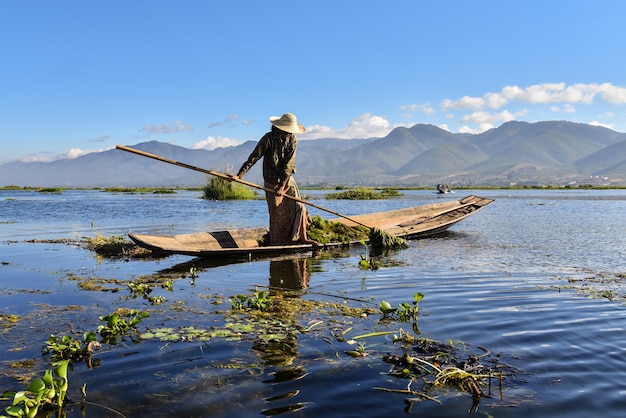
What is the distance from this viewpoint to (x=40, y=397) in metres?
3.02

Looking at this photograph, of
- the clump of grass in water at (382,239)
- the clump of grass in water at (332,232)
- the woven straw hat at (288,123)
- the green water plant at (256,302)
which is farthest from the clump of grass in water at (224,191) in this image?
the green water plant at (256,302)

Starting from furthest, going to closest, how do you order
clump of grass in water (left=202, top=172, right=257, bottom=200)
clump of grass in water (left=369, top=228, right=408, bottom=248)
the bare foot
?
1. clump of grass in water (left=202, top=172, right=257, bottom=200)
2. clump of grass in water (left=369, top=228, right=408, bottom=248)
3. the bare foot

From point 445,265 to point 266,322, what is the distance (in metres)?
5.22

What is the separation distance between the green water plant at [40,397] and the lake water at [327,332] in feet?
0.45

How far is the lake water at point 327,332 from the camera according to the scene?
340cm

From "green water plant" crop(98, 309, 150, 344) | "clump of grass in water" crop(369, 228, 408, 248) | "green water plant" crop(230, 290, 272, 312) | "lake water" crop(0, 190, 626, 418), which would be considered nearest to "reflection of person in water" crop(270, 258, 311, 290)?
"lake water" crop(0, 190, 626, 418)

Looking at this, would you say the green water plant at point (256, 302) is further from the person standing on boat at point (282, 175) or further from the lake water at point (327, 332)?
the person standing on boat at point (282, 175)

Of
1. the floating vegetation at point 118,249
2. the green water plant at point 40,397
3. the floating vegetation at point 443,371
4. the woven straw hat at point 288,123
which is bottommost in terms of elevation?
the floating vegetation at point 443,371

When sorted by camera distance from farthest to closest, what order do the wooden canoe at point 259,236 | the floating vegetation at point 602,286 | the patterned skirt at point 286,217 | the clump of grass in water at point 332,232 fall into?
the clump of grass in water at point 332,232 → the patterned skirt at point 286,217 → the wooden canoe at point 259,236 → the floating vegetation at point 602,286

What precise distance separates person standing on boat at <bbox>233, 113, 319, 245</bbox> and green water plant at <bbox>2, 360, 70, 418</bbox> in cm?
656

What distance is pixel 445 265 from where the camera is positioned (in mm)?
9484

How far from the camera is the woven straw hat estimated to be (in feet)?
31.6

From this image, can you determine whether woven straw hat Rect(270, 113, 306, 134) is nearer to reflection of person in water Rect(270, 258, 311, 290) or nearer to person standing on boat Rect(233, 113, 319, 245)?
person standing on boat Rect(233, 113, 319, 245)

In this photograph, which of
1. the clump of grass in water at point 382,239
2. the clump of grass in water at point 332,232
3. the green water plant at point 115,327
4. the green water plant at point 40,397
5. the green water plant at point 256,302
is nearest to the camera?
the green water plant at point 40,397
